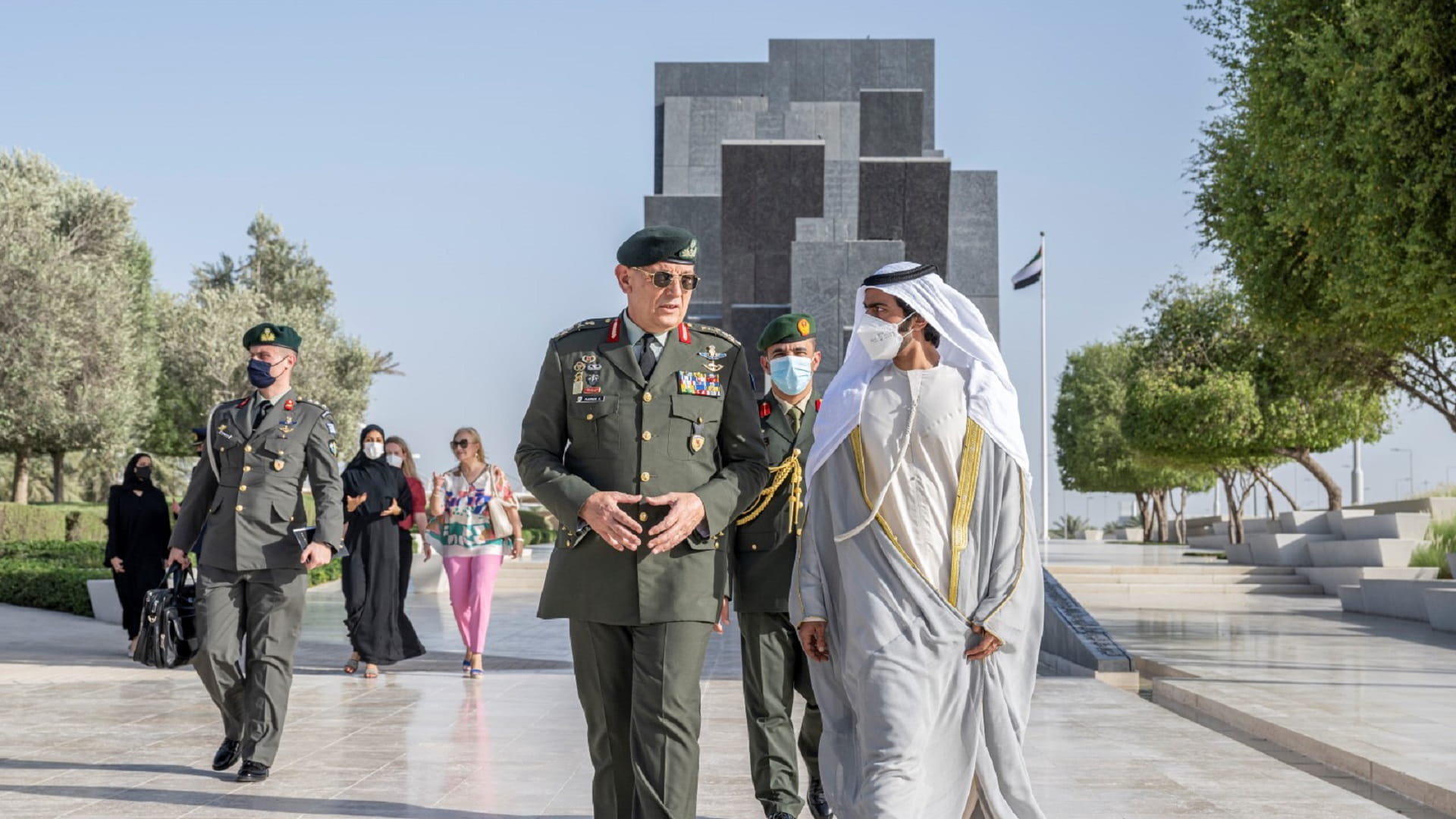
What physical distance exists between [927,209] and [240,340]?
30.9 meters

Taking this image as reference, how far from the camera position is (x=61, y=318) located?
122 feet

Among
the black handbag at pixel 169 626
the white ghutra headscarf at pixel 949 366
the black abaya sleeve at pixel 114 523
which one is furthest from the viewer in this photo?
the black abaya sleeve at pixel 114 523

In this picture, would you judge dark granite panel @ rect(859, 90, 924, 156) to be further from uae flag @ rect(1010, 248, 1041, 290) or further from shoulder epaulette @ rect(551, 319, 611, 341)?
shoulder epaulette @ rect(551, 319, 611, 341)

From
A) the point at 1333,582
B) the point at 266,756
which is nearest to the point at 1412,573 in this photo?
the point at 1333,582

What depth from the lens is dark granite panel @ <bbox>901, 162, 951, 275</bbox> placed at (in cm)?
2625

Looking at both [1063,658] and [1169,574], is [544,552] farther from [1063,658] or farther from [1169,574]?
[1063,658]

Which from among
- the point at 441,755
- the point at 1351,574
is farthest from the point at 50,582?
the point at 1351,574

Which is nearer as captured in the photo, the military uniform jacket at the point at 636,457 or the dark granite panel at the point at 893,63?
the military uniform jacket at the point at 636,457

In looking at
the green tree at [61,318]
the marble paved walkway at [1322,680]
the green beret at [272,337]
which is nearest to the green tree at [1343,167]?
the marble paved walkway at [1322,680]

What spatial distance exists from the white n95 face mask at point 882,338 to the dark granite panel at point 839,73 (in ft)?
91.2

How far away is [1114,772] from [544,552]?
30.2 meters

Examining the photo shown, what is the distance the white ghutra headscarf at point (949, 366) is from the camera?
481cm

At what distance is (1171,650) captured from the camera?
15031 mm

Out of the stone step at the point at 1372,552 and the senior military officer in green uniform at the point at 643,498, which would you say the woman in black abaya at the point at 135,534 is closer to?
the senior military officer in green uniform at the point at 643,498
